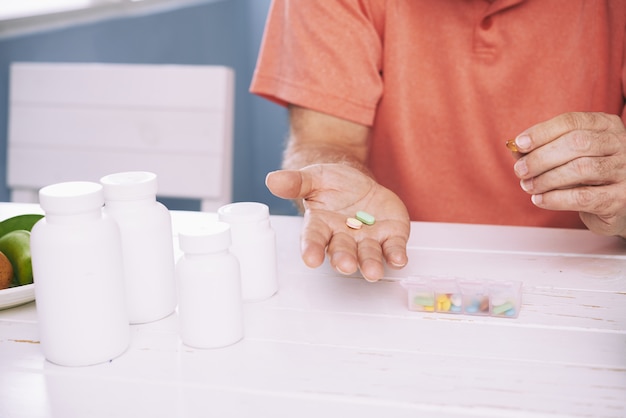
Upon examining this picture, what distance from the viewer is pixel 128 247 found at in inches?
29.4

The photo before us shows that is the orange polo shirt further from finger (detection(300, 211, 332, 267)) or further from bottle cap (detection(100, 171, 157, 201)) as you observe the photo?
bottle cap (detection(100, 171, 157, 201))

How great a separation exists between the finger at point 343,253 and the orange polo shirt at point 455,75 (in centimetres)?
52

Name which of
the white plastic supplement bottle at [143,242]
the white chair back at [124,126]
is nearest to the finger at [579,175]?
the white plastic supplement bottle at [143,242]

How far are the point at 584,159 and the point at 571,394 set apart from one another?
0.40 metres

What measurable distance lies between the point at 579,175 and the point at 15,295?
71 centimetres

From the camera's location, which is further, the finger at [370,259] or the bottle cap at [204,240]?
the finger at [370,259]

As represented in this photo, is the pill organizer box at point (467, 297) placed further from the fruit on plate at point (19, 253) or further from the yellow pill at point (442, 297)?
the fruit on plate at point (19, 253)

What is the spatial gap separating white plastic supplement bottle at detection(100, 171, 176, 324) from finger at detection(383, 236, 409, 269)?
255 millimetres

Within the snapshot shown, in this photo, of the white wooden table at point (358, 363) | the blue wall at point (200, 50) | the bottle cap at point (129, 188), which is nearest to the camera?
the white wooden table at point (358, 363)

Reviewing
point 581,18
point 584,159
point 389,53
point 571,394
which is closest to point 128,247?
point 571,394

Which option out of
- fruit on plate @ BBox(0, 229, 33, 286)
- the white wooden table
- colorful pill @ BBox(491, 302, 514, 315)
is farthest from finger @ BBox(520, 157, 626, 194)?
fruit on plate @ BBox(0, 229, 33, 286)

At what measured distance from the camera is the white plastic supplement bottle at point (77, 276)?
0.64 meters

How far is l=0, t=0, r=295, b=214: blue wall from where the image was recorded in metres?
2.40

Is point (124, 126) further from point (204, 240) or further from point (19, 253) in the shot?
point (204, 240)
